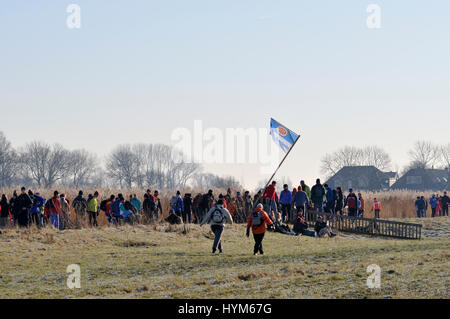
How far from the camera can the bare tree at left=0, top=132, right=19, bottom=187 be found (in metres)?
104

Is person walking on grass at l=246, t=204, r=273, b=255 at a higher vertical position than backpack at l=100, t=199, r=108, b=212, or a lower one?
lower

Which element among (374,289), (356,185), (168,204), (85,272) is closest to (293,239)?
(168,204)

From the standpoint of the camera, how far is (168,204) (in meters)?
33.4

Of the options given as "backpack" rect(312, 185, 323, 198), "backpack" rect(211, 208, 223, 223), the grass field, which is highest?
"backpack" rect(312, 185, 323, 198)

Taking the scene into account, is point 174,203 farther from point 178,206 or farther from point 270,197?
point 270,197

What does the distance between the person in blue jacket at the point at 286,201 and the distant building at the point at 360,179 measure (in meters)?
82.0

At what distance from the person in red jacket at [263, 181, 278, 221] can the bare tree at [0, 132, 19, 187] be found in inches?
3178

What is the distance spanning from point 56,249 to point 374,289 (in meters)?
12.2

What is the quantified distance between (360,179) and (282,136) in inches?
3562

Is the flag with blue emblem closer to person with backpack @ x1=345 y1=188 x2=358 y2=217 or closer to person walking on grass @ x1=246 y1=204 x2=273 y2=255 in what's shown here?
person walking on grass @ x1=246 y1=204 x2=273 y2=255

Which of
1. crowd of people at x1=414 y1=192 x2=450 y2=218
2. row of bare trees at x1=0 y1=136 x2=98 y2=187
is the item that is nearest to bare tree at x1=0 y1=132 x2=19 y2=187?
row of bare trees at x1=0 y1=136 x2=98 y2=187

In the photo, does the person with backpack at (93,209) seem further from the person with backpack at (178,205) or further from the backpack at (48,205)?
the person with backpack at (178,205)
